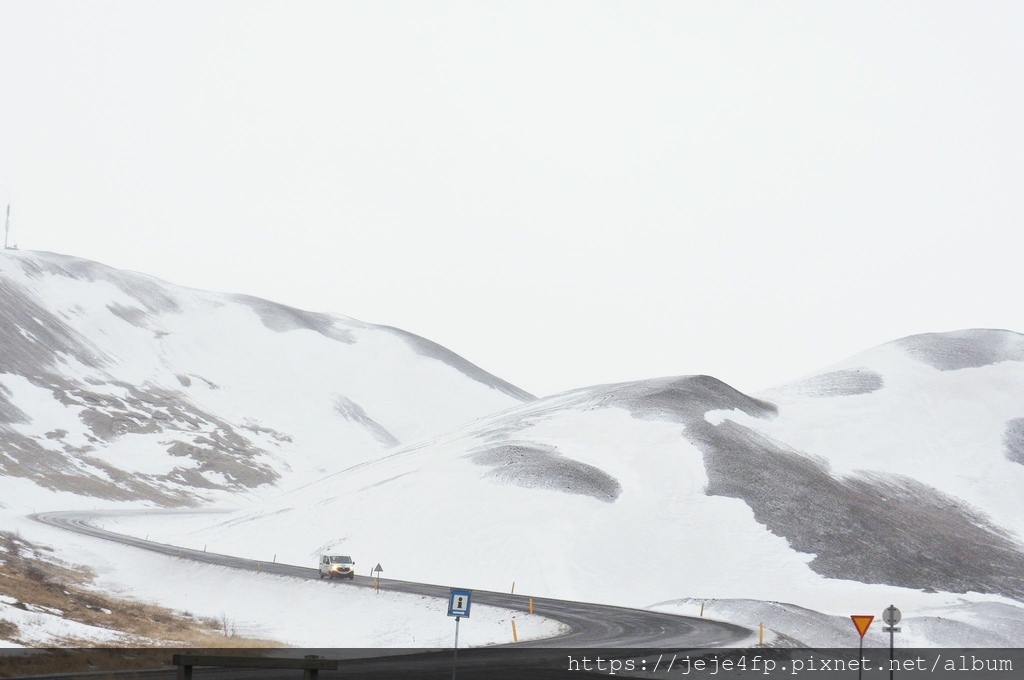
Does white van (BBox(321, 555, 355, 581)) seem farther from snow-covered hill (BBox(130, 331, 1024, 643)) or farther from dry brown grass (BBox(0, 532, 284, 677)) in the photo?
snow-covered hill (BBox(130, 331, 1024, 643))

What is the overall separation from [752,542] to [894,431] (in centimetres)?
4894

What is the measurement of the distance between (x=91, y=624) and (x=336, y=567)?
70.8 feet

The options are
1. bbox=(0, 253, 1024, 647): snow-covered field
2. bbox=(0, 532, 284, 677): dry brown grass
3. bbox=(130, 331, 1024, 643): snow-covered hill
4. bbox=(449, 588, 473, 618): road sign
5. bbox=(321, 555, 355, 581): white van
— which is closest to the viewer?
bbox=(449, 588, 473, 618): road sign

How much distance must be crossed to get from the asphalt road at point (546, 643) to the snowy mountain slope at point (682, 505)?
12179 mm

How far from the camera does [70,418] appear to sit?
15538 cm

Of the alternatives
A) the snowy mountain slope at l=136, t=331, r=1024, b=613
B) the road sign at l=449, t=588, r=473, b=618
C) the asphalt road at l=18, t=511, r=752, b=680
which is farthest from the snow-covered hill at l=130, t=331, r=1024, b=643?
the road sign at l=449, t=588, r=473, b=618

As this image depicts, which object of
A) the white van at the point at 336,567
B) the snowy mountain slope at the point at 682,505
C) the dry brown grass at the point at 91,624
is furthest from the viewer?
the snowy mountain slope at the point at 682,505

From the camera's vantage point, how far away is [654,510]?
3093 inches

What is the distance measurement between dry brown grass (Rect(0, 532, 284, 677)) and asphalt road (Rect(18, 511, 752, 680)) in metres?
3.23

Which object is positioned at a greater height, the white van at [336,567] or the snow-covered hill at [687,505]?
the snow-covered hill at [687,505]

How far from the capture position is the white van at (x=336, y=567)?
5584 centimetres

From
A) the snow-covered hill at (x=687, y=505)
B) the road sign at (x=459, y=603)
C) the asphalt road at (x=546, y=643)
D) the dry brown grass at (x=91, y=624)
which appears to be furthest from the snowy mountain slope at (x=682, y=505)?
the road sign at (x=459, y=603)

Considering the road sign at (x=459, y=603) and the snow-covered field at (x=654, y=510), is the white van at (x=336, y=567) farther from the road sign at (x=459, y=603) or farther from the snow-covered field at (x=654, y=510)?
the road sign at (x=459, y=603)

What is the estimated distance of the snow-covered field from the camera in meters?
53.9
